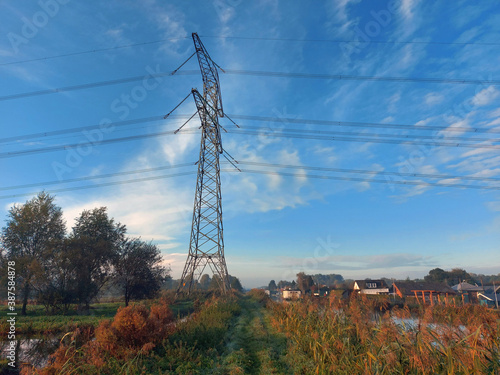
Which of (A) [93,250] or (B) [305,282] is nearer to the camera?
(A) [93,250]

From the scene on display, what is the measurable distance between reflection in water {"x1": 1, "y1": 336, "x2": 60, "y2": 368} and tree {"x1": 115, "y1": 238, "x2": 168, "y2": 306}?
562 inches

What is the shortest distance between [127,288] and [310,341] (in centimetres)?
2461

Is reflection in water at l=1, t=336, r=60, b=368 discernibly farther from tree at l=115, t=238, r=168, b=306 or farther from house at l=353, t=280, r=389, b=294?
house at l=353, t=280, r=389, b=294

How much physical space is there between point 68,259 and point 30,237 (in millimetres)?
4087

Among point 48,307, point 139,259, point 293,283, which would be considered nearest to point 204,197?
point 139,259

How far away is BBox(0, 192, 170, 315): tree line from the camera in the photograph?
20766 mm

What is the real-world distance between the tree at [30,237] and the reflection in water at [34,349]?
10.5m

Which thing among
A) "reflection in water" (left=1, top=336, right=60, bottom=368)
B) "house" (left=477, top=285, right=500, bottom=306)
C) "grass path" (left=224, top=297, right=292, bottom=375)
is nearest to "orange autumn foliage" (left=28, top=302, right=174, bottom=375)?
"reflection in water" (left=1, top=336, right=60, bottom=368)

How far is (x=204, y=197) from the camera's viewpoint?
977 inches

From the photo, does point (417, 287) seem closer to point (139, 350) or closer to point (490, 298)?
point (490, 298)

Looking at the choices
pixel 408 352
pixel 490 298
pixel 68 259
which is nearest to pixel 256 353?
pixel 408 352

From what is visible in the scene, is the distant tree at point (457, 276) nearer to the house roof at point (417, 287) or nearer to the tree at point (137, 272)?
the house roof at point (417, 287)

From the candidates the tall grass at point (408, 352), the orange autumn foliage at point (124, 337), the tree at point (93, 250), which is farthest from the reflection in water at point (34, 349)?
the tree at point (93, 250)

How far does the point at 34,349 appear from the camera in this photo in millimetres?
9898
